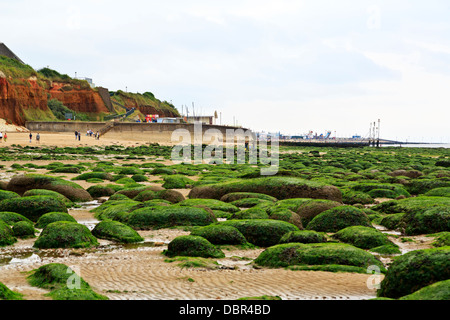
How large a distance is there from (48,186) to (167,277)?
10.0 metres

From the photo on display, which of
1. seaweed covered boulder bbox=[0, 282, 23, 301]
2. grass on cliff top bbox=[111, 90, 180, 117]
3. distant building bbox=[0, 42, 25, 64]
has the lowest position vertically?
seaweed covered boulder bbox=[0, 282, 23, 301]

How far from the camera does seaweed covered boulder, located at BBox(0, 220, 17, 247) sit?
33.8 feet

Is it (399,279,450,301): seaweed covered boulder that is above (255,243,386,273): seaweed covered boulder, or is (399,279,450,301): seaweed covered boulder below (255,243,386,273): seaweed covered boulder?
above

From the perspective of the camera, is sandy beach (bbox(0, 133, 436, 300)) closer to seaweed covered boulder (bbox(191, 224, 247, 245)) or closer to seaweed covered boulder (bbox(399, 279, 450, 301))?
seaweed covered boulder (bbox(191, 224, 247, 245))

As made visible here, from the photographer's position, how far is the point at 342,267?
8.23 meters

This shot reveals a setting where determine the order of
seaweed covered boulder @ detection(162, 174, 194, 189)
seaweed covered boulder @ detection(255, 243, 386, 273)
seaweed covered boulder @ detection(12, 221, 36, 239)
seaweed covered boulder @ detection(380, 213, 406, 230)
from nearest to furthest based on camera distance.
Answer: seaweed covered boulder @ detection(255, 243, 386, 273) < seaweed covered boulder @ detection(12, 221, 36, 239) < seaweed covered boulder @ detection(380, 213, 406, 230) < seaweed covered boulder @ detection(162, 174, 194, 189)

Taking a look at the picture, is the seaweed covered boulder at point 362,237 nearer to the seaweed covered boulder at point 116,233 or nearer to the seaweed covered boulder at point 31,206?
the seaweed covered boulder at point 116,233

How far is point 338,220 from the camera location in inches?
471

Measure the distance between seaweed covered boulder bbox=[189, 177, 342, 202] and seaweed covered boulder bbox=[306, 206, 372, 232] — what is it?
380cm

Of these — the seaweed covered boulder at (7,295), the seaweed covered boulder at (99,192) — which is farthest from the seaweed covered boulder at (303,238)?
the seaweed covered boulder at (99,192)

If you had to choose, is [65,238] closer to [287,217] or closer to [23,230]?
[23,230]

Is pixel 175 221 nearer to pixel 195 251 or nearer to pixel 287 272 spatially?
pixel 195 251

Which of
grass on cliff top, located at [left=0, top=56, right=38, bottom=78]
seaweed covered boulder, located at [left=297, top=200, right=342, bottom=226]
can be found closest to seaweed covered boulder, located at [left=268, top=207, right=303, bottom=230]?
seaweed covered boulder, located at [left=297, top=200, right=342, bottom=226]
